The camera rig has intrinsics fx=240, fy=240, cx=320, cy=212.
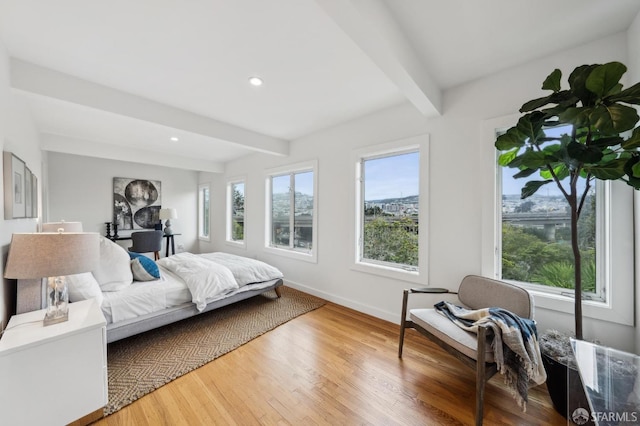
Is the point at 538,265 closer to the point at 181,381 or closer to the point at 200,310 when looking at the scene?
the point at 181,381

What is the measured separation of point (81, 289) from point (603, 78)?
12.1 feet

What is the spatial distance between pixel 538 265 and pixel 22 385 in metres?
3.51

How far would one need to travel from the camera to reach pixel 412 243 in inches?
109

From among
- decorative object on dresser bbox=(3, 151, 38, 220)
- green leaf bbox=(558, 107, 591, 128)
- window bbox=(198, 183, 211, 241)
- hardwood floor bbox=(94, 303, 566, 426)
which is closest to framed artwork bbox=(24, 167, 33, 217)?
decorative object on dresser bbox=(3, 151, 38, 220)

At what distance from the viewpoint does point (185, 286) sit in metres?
2.59

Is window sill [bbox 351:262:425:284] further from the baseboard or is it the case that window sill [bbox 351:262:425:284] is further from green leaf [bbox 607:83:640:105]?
green leaf [bbox 607:83:640:105]

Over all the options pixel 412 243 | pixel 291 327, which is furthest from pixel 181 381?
pixel 412 243

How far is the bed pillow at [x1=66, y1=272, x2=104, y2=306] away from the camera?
6.25ft

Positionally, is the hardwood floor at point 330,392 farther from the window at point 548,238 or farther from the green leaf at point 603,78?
the green leaf at point 603,78

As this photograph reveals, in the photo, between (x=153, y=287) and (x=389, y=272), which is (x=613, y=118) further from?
(x=153, y=287)

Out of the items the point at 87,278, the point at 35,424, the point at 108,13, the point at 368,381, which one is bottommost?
the point at 368,381

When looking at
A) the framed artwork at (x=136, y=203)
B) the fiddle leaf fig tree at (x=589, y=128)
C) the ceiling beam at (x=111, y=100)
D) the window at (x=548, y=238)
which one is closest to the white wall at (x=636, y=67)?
the window at (x=548, y=238)

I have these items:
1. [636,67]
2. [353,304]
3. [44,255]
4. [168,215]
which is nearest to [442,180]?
[636,67]

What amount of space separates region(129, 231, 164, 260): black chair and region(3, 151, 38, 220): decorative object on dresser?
2.66 m
